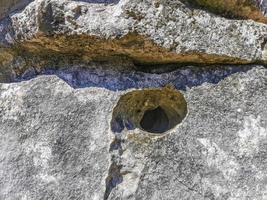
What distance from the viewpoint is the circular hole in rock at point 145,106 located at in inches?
38.1

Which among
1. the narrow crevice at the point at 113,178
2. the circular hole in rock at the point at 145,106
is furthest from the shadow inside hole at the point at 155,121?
the narrow crevice at the point at 113,178

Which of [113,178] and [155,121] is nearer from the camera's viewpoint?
[113,178]

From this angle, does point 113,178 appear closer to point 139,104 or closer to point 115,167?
point 115,167

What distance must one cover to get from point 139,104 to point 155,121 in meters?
0.10

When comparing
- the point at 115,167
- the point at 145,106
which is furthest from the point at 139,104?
the point at 115,167

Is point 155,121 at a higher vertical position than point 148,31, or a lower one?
lower

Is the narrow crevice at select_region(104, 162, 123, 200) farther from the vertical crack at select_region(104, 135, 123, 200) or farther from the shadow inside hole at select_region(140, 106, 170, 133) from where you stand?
the shadow inside hole at select_region(140, 106, 170, 133)

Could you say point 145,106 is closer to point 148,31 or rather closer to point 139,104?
point 139,104

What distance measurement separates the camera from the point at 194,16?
95cm

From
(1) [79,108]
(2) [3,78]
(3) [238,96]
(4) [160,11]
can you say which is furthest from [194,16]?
(2) [3,78]

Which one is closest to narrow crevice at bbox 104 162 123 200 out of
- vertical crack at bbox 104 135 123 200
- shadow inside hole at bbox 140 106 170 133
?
vertical crack at bbox 104 135 123 200

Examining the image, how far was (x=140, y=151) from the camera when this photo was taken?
943 millimetres

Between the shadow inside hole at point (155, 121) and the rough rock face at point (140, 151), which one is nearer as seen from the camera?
the rough rock face at point (140, 151)

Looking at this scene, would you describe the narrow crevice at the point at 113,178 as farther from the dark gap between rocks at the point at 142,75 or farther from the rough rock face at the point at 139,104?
the dark gap between rocks at the point at 142,75
